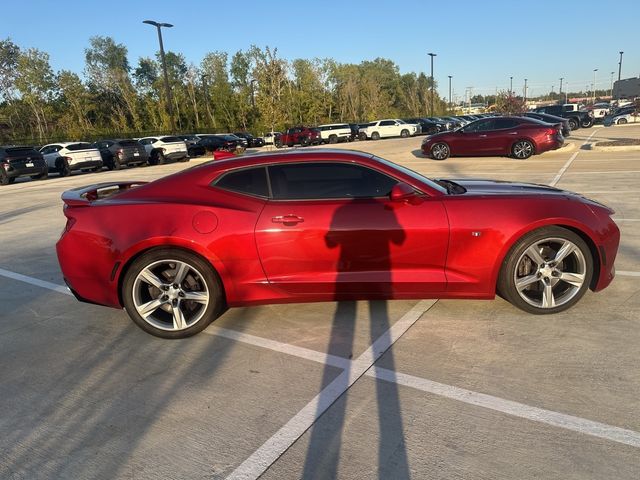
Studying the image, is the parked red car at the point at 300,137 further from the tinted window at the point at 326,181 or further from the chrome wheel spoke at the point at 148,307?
the chrome wheel spoke at the point at 148,307

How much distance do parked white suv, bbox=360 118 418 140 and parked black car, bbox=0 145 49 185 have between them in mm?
29064

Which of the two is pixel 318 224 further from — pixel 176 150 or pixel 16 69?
pixel 16 69

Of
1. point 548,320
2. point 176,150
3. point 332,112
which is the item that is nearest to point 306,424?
point 548,320

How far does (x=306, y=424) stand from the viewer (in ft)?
8.82

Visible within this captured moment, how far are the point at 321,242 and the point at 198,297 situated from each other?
1112 millimetres

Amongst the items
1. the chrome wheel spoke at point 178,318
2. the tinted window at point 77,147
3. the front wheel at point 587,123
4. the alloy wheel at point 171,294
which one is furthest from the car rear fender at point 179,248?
the front wheel at point 587,123

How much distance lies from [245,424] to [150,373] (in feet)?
3.32

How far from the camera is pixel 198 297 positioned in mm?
3859

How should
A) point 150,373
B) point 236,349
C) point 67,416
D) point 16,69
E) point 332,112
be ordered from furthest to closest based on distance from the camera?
Result: point 332,112, point 16,69, point 236,349, point 150,373, point 67,416

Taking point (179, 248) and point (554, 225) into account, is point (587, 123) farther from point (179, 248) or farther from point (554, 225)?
point (179, 248)

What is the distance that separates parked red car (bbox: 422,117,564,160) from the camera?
1577 cm

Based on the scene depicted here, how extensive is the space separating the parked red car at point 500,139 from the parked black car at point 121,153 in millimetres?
13858

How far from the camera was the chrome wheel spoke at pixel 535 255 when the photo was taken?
3.76 metres

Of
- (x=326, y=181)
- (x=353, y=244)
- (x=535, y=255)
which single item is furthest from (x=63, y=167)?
(x=535, y=255)
